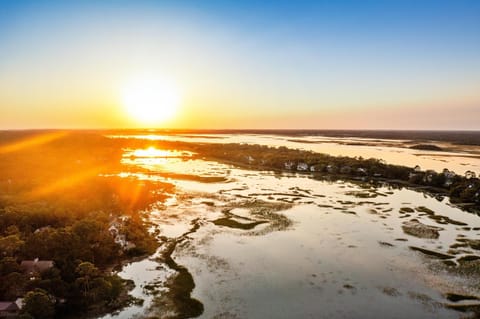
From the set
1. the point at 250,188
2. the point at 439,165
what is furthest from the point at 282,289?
the point at 439,165

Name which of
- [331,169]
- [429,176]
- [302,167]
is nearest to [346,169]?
[331,169]

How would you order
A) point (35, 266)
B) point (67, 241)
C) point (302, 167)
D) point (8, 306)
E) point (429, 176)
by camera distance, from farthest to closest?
point (302, 167) < point (429, 176) < point (67, 241) < point (35, 266) < point (8, 306)

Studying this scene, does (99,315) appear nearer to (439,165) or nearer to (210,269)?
(210,269)

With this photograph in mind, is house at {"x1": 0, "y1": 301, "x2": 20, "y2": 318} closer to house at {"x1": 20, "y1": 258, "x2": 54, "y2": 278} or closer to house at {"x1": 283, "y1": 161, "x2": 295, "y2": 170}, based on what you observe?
house at {"x1": 20, "y1": 258, "x2": 54, "y2": 278}

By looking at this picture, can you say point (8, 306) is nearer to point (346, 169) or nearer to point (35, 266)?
point (35, 266)

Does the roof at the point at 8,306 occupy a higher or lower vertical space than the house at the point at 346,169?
lower

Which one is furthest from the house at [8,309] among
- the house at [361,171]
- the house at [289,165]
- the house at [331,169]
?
the house at [289,165]

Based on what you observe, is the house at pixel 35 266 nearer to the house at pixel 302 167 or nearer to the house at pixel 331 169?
the house at pixel 331 169
